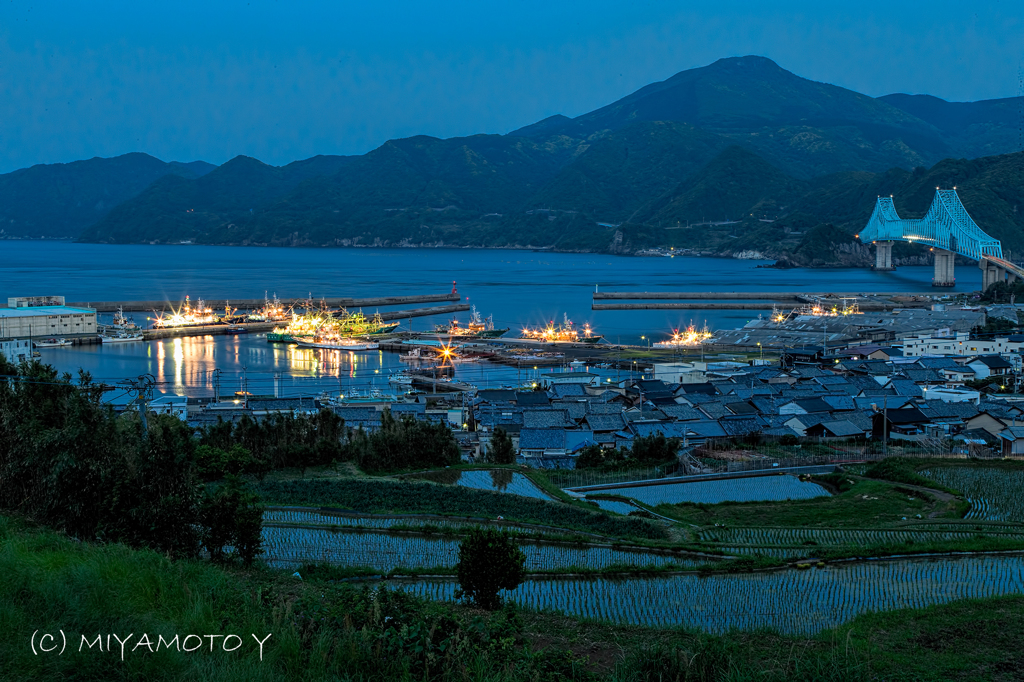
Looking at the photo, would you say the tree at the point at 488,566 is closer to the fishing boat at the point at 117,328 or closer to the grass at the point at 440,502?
the grass at the point at 440,502

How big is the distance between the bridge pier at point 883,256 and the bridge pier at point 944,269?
14.9 meters

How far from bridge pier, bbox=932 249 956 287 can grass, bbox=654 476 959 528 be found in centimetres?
4052

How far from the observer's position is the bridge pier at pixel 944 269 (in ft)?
147

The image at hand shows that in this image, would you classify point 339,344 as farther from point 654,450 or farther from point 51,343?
point 654,450

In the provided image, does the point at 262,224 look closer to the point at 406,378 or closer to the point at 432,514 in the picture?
the point at 406,378

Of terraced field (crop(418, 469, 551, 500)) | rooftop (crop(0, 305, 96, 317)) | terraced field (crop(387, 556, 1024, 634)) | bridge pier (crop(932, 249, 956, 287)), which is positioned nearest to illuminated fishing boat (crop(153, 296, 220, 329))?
rooftop (crop(0, 305, 96, 317))

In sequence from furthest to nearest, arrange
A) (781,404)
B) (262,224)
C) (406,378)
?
(262,224), (406,378), (781,404)

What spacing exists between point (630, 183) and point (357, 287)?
70.9m

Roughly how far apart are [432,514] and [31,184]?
540ft

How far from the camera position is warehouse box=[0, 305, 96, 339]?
82.4 feet

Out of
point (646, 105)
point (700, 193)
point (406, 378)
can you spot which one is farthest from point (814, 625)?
point (646, 105)

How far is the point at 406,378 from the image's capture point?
1880cm

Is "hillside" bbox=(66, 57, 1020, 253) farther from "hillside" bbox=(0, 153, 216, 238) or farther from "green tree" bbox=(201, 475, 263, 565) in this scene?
"green tree" bbox=(201, 475, 263, 565)

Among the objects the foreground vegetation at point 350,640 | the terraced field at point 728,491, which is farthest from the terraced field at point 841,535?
the foreground vegetation at point 350,640
